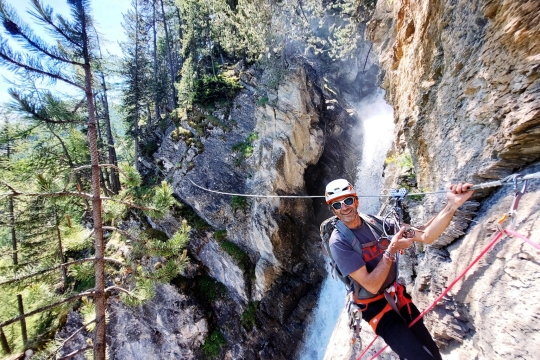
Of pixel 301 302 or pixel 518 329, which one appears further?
pixel 301 302

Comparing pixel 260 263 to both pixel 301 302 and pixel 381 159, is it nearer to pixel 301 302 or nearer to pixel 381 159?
pixel 301 302

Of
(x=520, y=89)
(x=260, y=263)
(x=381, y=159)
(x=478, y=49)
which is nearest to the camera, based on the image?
(x=520, y=89)

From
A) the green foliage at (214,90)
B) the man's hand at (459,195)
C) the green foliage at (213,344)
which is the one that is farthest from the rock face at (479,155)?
the green foliage at (214,90)

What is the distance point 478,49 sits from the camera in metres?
3.55


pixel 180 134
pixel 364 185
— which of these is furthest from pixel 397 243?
pixel 180 134

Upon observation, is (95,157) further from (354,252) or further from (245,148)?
(245,148)

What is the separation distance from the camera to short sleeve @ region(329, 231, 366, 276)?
2.76 m

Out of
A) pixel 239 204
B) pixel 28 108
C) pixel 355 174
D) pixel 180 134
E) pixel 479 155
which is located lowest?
pixel 239 204

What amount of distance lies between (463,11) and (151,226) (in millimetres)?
16300

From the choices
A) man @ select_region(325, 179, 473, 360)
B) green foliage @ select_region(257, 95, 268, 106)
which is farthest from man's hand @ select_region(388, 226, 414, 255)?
green foliage @ select_region(257, 95, 268, 106)

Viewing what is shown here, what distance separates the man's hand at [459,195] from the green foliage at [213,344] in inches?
547

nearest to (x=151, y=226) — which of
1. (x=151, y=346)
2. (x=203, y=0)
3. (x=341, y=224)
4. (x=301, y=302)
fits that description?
(x=151, y=346)

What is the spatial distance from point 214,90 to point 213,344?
1456 cm

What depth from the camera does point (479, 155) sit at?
3459mm
